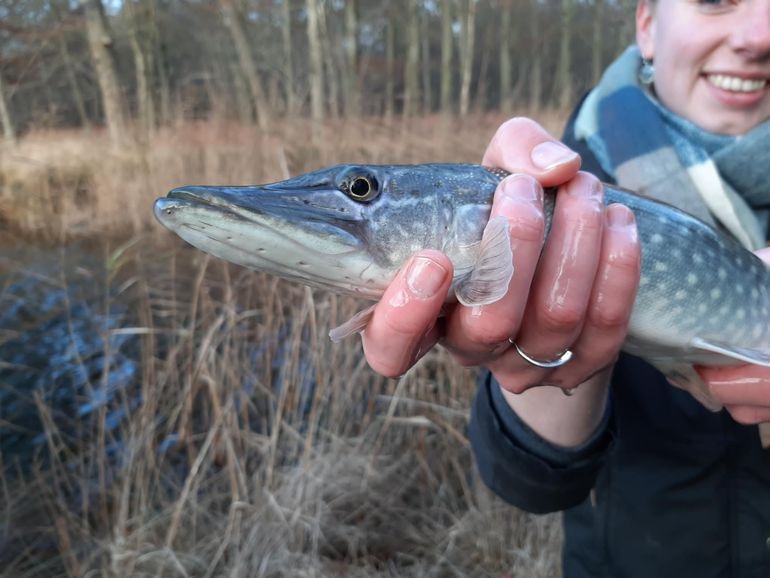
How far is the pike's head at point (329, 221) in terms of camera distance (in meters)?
0.77

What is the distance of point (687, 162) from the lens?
4.91 feet

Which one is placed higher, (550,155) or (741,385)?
(550,155)

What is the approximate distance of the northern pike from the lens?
0.79m

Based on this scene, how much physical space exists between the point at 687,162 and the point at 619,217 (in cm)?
71

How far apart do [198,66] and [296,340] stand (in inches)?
557

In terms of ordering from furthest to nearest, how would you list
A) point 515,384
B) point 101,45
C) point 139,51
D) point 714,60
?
point 139,51, point 101,45, point 714,60, point 515,384

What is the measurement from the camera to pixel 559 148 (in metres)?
0.98

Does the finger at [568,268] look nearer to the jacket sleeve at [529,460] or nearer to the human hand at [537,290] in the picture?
the human hand at [537,290]

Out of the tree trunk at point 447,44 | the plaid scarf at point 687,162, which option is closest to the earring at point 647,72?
the plaid scarf at point 687,162

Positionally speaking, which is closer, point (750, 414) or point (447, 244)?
point (447, 244)

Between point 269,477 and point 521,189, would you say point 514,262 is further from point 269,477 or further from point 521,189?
point 269,477

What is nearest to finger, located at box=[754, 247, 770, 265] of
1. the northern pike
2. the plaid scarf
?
the northern pike

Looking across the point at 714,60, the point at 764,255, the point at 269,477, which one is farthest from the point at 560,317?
the point at 269,477

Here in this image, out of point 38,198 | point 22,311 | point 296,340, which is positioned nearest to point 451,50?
point 38,198
